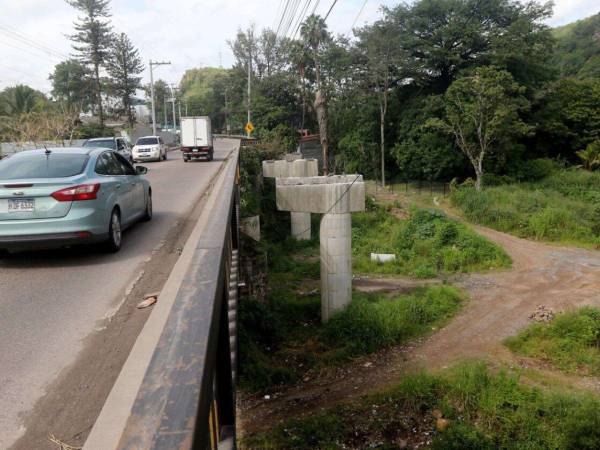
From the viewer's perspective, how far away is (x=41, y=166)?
21.7ft

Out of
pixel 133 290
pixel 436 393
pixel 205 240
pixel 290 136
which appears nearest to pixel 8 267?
pixel 133 290

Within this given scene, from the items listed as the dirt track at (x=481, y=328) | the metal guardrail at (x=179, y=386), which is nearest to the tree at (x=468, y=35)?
the dirt track at (x=481, y=328)

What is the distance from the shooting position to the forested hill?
53.2m

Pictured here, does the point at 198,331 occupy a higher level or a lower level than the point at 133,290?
higher

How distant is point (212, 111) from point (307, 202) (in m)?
73.2

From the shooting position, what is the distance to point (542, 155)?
36.5m

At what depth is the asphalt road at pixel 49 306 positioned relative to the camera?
11.3ft

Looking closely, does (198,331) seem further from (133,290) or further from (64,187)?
(64,187)

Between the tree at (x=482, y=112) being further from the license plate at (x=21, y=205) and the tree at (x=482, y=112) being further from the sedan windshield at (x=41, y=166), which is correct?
the license plate at (x=21, y=205)

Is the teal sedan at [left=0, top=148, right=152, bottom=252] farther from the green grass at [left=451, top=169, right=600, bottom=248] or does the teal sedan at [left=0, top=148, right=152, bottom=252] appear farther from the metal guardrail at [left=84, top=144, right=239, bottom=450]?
the green grass at [left=451, top=169, right=600, bottom=248]

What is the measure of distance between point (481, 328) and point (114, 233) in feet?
40.1

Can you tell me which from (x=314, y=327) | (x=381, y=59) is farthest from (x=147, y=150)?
(x=381, y=59)

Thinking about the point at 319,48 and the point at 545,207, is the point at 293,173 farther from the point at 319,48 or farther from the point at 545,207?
the point at 319,48

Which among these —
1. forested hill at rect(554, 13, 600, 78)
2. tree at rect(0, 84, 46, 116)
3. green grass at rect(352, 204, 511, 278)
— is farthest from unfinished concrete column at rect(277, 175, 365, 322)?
forested hill at rect(554, 13, 600, 78)
